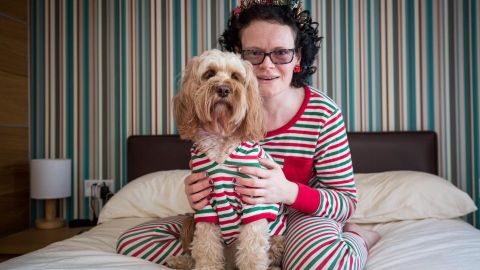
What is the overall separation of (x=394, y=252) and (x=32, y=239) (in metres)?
2.09

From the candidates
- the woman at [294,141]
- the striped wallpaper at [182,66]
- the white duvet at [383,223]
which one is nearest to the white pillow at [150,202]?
the white duvet at [383,223]

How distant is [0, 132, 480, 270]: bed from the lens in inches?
52.0

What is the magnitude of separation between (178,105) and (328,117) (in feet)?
1.92

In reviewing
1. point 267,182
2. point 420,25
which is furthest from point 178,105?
point 420,25

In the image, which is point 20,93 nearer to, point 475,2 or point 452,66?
point 452,66

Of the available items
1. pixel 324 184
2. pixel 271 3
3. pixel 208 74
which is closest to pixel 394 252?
pixel 324 184

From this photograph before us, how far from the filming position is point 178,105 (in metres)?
1.30

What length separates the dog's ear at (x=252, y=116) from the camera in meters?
1.27

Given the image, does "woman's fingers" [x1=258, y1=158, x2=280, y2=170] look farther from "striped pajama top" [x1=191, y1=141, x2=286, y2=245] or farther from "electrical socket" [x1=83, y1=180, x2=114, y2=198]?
"electrical socket" [x1=83, y1=180, x2=114, y2=198]

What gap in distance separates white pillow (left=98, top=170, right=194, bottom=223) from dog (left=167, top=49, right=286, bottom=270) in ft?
3.09

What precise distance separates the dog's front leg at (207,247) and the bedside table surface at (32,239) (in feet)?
4.66

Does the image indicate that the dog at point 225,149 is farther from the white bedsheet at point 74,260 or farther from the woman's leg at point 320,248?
the white bedsheet at point 74,260

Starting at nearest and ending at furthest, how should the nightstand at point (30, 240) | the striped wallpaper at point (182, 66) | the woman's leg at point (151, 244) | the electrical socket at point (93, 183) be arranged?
the woman's leg at point (151, 244) < the nightstand at point (30, 240) < the striped wallpaper at point (182, 66) < the electrical socket at point (93, 183)

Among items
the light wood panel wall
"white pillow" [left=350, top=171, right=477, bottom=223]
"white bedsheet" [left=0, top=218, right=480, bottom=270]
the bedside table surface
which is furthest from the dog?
the light wood panel wall
